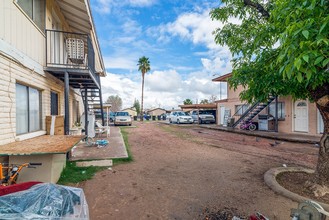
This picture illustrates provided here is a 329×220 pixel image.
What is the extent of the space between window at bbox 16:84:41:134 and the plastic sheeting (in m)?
4.12

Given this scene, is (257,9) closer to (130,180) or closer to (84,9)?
(130,180)

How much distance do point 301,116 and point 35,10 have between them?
627 inches

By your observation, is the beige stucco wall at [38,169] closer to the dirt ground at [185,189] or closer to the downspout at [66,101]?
the dirt ground at [185,189]

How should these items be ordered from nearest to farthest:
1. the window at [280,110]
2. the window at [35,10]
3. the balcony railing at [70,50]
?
the window at [35,10], the balcony railing at [70,50], the window at [280,110]

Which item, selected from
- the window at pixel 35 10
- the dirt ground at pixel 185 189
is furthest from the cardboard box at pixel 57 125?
the window at pixel 35 10

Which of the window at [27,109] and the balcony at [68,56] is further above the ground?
the balcony at [68,56]

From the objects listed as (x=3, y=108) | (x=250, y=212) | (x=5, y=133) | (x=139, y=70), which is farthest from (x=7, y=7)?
(x=139, y=70)

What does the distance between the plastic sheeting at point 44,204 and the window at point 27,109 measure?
4.12 m

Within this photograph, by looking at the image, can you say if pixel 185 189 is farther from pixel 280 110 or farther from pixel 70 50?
pixel 280 110

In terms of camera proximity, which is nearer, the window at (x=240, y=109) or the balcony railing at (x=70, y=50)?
the balcony railing at (x=70, y=50)

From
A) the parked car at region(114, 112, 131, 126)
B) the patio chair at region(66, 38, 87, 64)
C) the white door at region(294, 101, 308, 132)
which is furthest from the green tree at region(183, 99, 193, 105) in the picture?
the patio chair at region(66, 38, 87, 64)

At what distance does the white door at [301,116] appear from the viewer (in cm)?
1362

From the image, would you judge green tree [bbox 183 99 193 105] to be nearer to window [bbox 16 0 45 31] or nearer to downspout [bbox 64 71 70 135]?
downspout [bbox 64 71 70 135]

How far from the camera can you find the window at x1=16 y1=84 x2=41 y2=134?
5.13m
